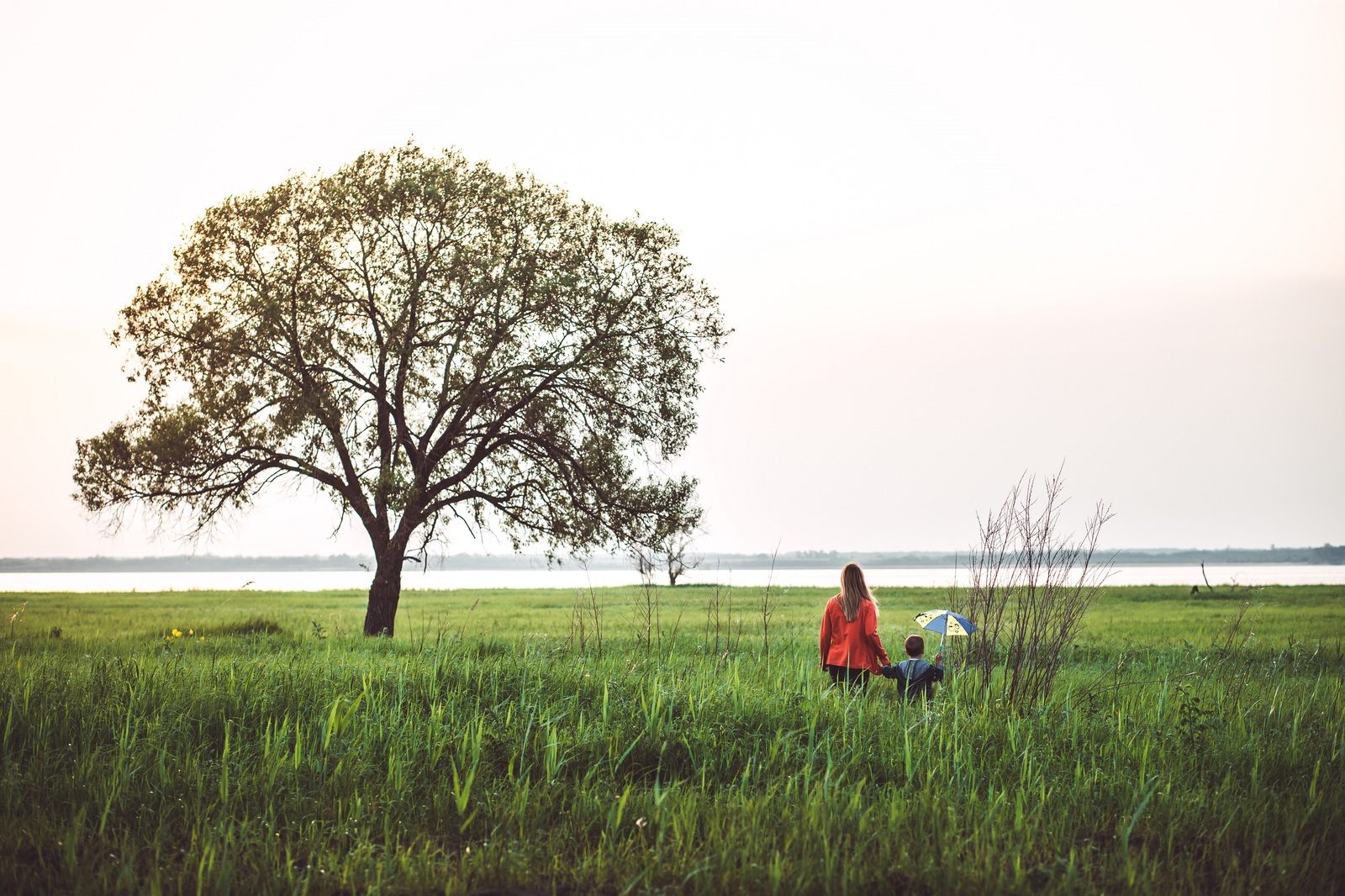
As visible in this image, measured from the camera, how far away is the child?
8516mm

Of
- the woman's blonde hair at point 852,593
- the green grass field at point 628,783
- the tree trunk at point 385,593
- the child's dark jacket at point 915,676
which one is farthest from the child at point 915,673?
the tree trunk at point 385,593

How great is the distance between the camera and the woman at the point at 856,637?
915 centimetres

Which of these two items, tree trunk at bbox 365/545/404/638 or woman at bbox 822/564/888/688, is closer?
woman at bbox 822/564/888/688

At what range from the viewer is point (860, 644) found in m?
9.19

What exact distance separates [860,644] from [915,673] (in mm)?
730

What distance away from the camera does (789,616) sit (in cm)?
2541

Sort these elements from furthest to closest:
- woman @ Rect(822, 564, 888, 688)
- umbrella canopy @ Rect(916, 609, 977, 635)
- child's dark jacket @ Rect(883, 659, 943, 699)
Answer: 1. woman @ Rect(822, 564, 888, 688)
2. umbrella canopy @ Rect(916, 609, 977, 635)
3. child's dark jacket @ Rect(883, 659, 943, 699)

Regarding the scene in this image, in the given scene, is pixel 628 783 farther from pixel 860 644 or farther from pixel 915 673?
pixel 860 644

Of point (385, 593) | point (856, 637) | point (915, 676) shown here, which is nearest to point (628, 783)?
point (915, 676)

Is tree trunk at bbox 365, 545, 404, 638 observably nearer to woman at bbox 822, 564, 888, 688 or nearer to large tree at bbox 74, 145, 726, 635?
large tree at bbox 74, 145, 726, 635

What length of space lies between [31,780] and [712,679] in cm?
565

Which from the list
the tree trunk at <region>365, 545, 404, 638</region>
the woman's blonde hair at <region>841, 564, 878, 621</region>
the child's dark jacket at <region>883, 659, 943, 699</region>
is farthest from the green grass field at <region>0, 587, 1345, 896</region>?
the tree trunk at <region>365, 545, 404, 638</region>

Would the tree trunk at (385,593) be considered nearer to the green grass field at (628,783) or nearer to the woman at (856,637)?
the green grass field at (628,783)

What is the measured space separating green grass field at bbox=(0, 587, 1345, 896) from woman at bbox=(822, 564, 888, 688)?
1.16 ft
